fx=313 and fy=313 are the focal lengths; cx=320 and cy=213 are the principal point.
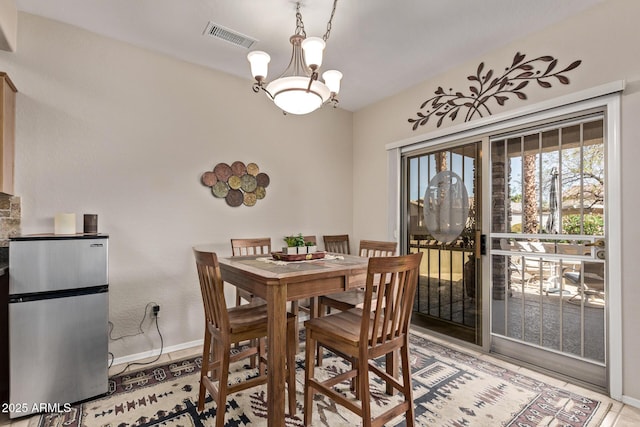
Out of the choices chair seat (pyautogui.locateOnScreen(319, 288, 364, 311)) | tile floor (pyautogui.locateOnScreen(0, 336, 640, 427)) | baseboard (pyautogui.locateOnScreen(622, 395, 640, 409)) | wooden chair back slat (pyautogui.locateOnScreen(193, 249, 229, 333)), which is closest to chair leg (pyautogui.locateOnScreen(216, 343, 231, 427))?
wooden chair back slat (pyautogui.locateOnScreen(193, 249, 229, 333))

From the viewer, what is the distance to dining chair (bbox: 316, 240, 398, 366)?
2415mm

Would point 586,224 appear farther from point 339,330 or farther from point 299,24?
point 299,24

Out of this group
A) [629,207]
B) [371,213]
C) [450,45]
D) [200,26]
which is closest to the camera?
[629,207]

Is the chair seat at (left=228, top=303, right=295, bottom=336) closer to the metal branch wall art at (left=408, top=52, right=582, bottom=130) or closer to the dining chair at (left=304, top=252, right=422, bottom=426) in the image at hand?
the dining chair at (left=304, top=252, right=422, bottom=426)

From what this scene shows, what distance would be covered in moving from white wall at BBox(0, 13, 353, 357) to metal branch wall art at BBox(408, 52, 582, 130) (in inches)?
67.7

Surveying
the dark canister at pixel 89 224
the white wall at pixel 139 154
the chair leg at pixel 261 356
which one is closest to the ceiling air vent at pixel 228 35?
the white wall at pixel 139 154

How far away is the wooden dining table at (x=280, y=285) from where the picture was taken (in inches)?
65.4

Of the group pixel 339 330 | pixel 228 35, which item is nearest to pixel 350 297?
pixel 339 330

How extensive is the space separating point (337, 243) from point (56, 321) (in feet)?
9.47

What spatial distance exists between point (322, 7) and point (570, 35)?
6.25ft

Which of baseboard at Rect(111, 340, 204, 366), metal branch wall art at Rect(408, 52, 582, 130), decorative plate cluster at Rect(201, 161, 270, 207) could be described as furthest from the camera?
decorative plate cluster at Rect(201, 161, 270, 207)

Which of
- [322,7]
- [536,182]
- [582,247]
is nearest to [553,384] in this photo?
[582,247]

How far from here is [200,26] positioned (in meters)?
2.55

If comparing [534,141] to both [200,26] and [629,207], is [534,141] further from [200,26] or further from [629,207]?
[200,26]
